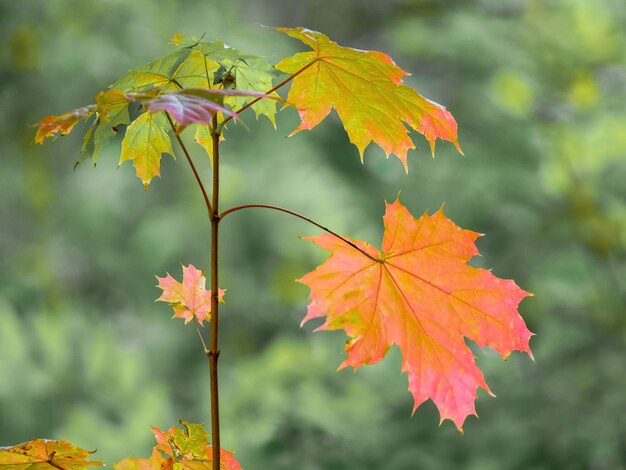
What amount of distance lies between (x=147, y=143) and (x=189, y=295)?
0.45 feet

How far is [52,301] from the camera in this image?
2836 millimetres

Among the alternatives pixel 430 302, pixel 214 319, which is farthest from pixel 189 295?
pixel 430 302

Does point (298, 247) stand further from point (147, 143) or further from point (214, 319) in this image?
point (214, 319)

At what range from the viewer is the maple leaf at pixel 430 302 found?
65cm

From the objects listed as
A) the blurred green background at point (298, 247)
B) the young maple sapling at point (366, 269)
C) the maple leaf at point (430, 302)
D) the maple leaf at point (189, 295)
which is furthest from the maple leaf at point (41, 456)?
the blurred green background at point (298, 247)

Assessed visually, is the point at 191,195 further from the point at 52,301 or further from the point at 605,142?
the point at 605,142

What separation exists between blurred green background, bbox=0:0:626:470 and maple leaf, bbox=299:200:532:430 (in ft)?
4.27

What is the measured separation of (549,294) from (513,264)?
27.5 inches

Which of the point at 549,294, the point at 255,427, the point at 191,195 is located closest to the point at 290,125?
the point at 191,195

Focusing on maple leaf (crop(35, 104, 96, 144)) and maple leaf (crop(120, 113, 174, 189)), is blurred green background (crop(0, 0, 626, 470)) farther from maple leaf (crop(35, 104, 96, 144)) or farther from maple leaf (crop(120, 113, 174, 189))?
maple leaf (crop(35, 104, 96, 144))

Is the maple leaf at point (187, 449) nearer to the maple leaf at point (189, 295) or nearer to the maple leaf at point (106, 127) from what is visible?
the maple leaf at point (189, 295)

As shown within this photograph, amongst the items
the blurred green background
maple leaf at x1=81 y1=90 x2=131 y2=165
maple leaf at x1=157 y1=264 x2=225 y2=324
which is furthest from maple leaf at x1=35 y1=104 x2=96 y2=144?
the blurred green background

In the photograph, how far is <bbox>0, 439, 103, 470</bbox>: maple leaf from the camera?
2.00 ft

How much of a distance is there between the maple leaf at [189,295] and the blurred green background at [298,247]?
1341 mm
